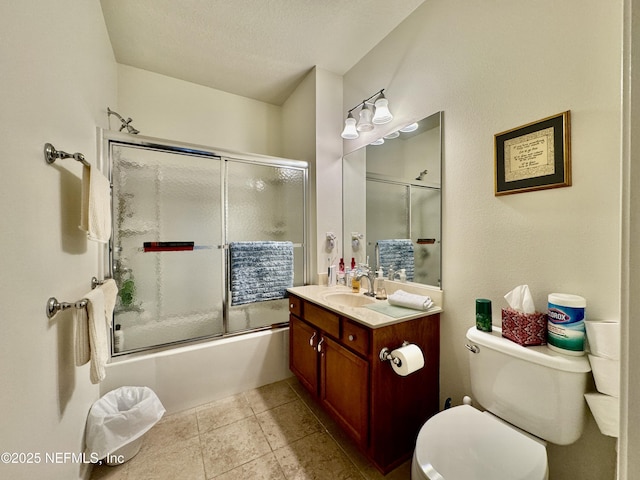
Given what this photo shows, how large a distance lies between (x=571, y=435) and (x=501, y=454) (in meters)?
0.26

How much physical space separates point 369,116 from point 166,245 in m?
1.72

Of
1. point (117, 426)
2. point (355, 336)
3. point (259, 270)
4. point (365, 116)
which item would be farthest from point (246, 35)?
point (117, 426)

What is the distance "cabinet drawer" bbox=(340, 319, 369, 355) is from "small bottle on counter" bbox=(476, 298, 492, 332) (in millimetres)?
518

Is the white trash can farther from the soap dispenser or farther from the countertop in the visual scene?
the soap dispenser

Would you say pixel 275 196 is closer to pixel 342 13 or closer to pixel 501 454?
pixel 342 13

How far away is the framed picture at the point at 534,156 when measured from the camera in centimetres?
101

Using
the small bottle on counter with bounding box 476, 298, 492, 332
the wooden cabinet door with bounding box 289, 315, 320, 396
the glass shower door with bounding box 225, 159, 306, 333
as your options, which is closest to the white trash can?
the glass shower door with bounding box 225, 159, 306, 333

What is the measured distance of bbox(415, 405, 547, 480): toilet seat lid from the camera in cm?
83

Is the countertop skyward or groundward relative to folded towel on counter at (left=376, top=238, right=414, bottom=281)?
groundward

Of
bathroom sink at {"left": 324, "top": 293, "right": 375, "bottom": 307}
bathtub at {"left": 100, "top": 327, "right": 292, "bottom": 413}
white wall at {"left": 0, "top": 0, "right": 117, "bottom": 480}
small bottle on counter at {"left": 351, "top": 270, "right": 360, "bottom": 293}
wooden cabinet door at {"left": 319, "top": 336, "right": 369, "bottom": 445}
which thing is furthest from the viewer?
small bottle on counter at {"left": 351, "top": 270, "right": 360, "bottom": 293}

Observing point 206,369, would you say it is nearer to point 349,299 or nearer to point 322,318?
point 322,318

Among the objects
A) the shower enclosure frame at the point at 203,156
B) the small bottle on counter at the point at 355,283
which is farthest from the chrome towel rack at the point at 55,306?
the small bottle on counter at the point at 355,283

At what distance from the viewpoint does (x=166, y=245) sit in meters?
1.83

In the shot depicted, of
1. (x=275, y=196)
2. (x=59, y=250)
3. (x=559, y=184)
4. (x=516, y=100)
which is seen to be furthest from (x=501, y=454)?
(x=275, y=196)
